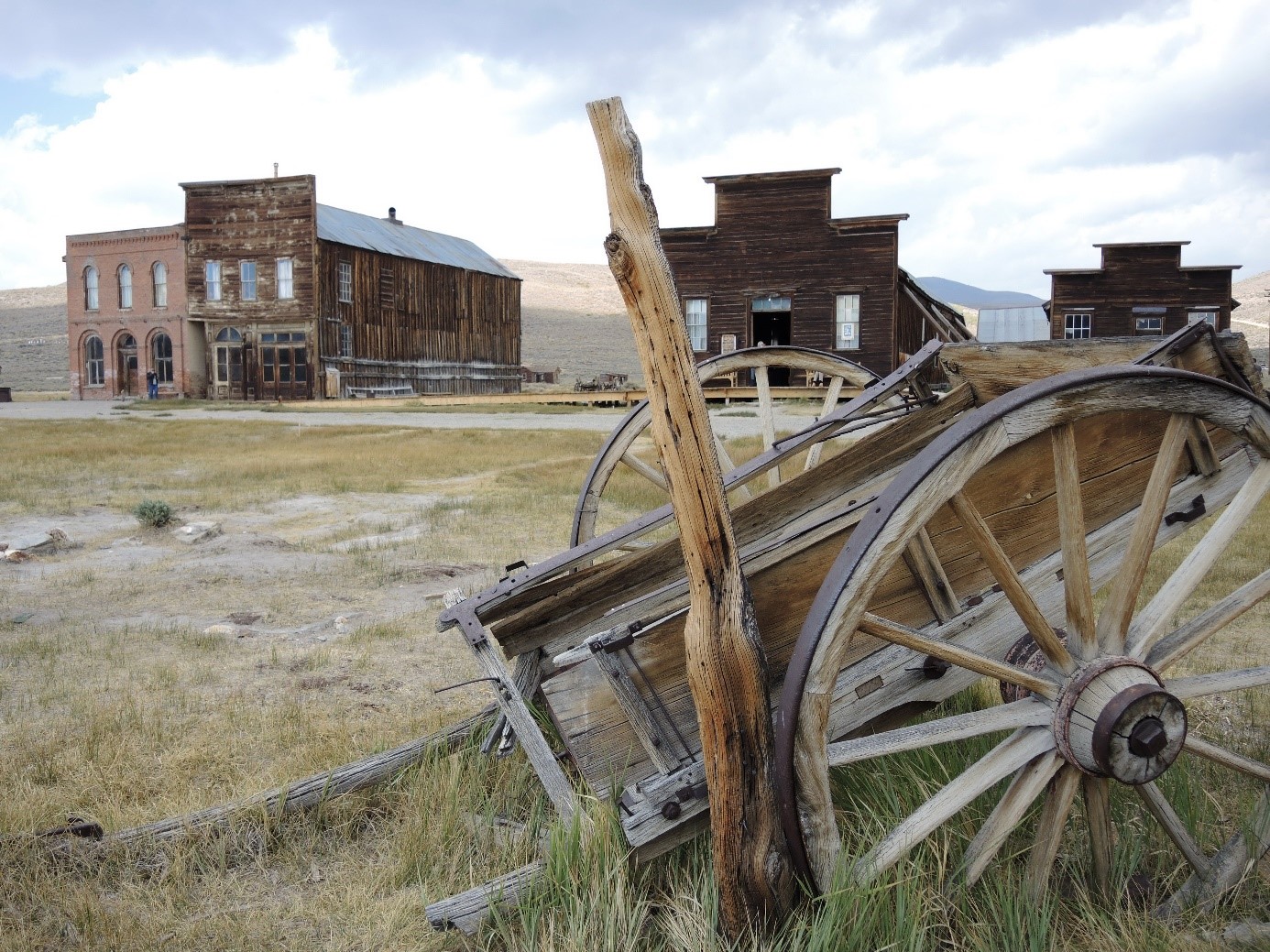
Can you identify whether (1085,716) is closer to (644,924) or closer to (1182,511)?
(1182,511)

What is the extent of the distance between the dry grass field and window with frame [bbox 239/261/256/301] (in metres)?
22.5

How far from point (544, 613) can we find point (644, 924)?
86 cm

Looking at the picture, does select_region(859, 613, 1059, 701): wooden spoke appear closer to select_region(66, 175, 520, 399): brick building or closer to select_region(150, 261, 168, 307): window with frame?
select_region(66, 175, 520, 399): brick building

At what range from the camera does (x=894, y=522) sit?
1.88 metres

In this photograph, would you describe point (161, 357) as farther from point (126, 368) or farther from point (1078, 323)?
point (1078, 323)

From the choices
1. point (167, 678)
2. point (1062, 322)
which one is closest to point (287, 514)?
point (167, 678)

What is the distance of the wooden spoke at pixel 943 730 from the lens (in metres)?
2.01

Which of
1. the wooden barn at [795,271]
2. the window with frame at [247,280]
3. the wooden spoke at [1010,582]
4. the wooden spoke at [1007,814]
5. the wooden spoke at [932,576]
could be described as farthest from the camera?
the window with frame at [247,280]

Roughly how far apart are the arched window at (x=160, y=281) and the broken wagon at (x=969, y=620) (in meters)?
31.0

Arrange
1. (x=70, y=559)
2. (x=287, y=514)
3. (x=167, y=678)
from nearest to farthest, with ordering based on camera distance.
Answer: (x=167, y=678), (x=70, y=559), (x=287, y=514)

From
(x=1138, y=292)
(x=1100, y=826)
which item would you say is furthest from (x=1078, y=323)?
(x=1100, y=826)

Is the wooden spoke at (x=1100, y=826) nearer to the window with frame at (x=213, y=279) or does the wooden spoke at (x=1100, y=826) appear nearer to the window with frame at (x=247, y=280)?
the window with frame at (x=247, y=280)

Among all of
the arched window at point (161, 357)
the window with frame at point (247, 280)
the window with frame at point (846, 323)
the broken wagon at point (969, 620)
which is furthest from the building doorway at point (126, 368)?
the broken wagon at point (969, 620)

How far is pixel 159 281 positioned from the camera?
30.2m
